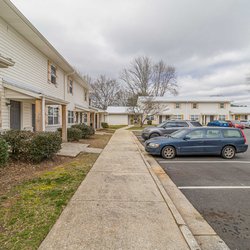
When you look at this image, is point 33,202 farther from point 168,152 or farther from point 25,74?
point 25,74

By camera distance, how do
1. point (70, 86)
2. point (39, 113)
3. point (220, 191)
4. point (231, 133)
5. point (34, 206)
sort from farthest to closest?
point (70, 86) → point (231, 133) → point (39, 113) → point (220, 191) → point (34, 206)

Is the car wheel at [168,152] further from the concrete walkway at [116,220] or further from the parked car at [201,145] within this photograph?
the concrete walkway at [116,220]

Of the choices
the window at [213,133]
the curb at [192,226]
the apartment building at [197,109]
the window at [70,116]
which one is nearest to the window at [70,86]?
the window at [70,116]

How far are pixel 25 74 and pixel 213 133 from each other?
10013 mm

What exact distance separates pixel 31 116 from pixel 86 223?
9413 millimetres

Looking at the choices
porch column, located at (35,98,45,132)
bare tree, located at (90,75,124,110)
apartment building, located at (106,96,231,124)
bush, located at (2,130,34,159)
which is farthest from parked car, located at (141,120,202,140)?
bare tree, located at (90,75,124,110)

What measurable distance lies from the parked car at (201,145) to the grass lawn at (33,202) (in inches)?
156

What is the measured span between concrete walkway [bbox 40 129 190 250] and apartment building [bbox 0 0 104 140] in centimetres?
477

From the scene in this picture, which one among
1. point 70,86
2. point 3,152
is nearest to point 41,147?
point 3,152

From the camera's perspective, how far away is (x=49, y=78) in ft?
43.1

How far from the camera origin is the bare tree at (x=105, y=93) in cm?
5694

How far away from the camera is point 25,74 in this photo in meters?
10.2

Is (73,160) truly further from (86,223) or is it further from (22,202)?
(86,223)

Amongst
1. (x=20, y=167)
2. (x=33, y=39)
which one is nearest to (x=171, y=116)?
(x=33, y=39)
